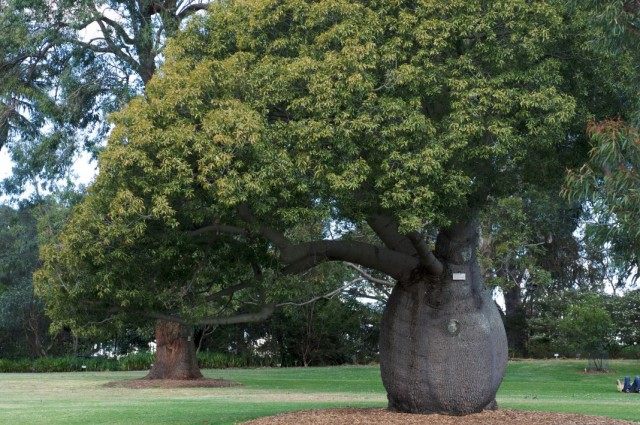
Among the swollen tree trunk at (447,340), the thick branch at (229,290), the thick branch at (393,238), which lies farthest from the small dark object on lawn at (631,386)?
the thick branch at (229,290)

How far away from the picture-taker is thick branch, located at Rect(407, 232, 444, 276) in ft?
54.7

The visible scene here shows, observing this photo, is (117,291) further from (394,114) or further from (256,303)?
(394,114)

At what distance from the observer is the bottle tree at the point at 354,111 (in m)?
14.5

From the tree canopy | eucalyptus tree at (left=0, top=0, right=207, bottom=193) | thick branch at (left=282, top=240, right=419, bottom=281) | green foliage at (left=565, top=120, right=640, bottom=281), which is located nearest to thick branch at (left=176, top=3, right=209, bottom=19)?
eucalyptus tree at (left=0, top=0, right=207, bottom=193)

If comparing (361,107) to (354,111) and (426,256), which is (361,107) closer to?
(354,111)

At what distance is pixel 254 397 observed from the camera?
1059 inches

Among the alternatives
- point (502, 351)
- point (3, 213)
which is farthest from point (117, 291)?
point (3, 213)

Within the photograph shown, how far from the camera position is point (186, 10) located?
31891mm

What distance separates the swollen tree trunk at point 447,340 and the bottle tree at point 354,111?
5.13ft

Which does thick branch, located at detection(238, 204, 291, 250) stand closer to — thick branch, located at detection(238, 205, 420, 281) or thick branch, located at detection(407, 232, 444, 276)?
thick branch, located at detection(238, 205, 420, 281)

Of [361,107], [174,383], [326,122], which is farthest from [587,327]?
[326,122]

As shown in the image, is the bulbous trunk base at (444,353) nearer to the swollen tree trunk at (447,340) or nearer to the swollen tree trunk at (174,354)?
the swollen tree trunk at (447,340)

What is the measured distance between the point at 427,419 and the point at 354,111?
18.6 feet

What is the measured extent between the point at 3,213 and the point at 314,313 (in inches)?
768
